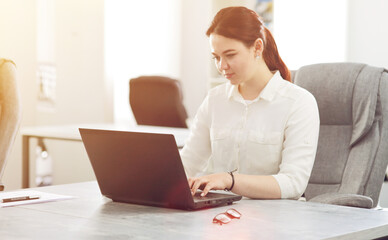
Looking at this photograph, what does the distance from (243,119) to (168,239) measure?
908mm

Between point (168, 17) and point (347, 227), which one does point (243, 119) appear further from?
point (168, 17)

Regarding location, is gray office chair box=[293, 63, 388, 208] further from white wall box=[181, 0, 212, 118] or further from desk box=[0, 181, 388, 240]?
white wall box=[181, 0, 212, 118]

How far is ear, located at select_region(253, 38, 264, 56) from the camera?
213 centimetres

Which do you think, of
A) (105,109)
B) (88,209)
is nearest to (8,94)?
(88,209)

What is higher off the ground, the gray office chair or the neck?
the neck

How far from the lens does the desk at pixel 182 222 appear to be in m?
1.36

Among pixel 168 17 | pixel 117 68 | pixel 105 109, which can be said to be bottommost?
pixel 105 109

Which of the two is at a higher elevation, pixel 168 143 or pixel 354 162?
pixel 168 143

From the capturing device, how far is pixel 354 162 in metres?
2.43

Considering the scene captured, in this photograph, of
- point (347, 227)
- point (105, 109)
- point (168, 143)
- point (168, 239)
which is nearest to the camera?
point (168, 239)

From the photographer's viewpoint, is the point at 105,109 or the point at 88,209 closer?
the point at 88,209

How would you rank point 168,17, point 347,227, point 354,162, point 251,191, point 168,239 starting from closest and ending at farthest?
point 168,239
point 347,227
point 251,191
point 354,162
point 168,17

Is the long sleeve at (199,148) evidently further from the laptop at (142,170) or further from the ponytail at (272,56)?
the laptop at (142,170)

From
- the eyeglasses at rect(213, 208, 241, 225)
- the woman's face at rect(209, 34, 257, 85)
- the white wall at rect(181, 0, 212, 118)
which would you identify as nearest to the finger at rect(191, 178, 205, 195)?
the eyeglasses at rect(213, 208, 241, 225)
